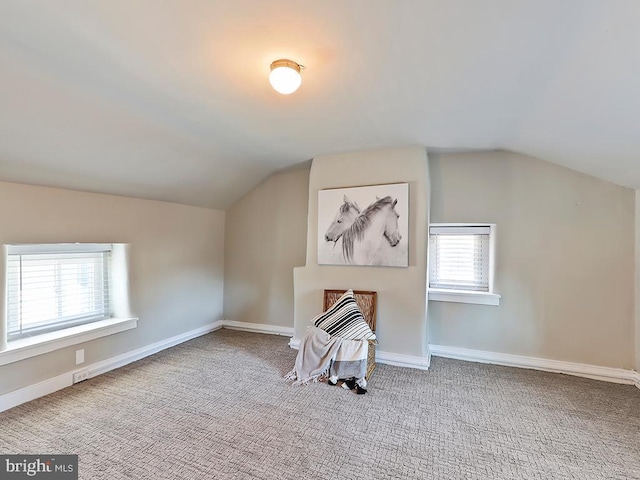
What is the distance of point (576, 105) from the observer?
1938mm

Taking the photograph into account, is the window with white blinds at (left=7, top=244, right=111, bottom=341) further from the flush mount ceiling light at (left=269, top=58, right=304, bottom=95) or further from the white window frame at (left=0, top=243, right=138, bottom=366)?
the flush mount ceiling light at (left=269, top=58, right=304, bottom=95)

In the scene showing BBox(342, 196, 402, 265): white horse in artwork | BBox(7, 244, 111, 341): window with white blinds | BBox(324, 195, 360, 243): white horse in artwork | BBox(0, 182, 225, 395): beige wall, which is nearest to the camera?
BBox(0, 182, 225, 395): beige wall

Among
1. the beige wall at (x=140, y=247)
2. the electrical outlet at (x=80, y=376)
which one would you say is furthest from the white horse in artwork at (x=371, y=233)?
the electrical outlet at (x=80, y=376)

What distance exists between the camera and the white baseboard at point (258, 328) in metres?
4.23

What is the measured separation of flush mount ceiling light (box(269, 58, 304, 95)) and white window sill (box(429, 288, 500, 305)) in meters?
2.68

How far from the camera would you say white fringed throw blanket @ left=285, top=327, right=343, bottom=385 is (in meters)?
2.84

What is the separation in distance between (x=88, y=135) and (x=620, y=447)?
4162 millimetres

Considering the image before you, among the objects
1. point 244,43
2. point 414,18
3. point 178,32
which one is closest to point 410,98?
point 414,18

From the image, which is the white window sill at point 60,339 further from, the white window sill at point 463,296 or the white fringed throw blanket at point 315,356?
the white window sill at point 463,296

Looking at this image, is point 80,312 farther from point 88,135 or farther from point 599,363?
point 599,363

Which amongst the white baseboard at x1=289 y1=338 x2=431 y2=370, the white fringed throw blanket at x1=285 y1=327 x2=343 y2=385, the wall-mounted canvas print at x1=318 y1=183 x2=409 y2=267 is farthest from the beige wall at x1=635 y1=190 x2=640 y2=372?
the white fringed throw blanket at x1=285 y1=327 x2=343 y2=385

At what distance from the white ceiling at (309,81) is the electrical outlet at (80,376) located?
5.46 ft

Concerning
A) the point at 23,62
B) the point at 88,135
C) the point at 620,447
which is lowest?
the point at 620,447

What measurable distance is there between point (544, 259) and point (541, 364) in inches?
41.4
